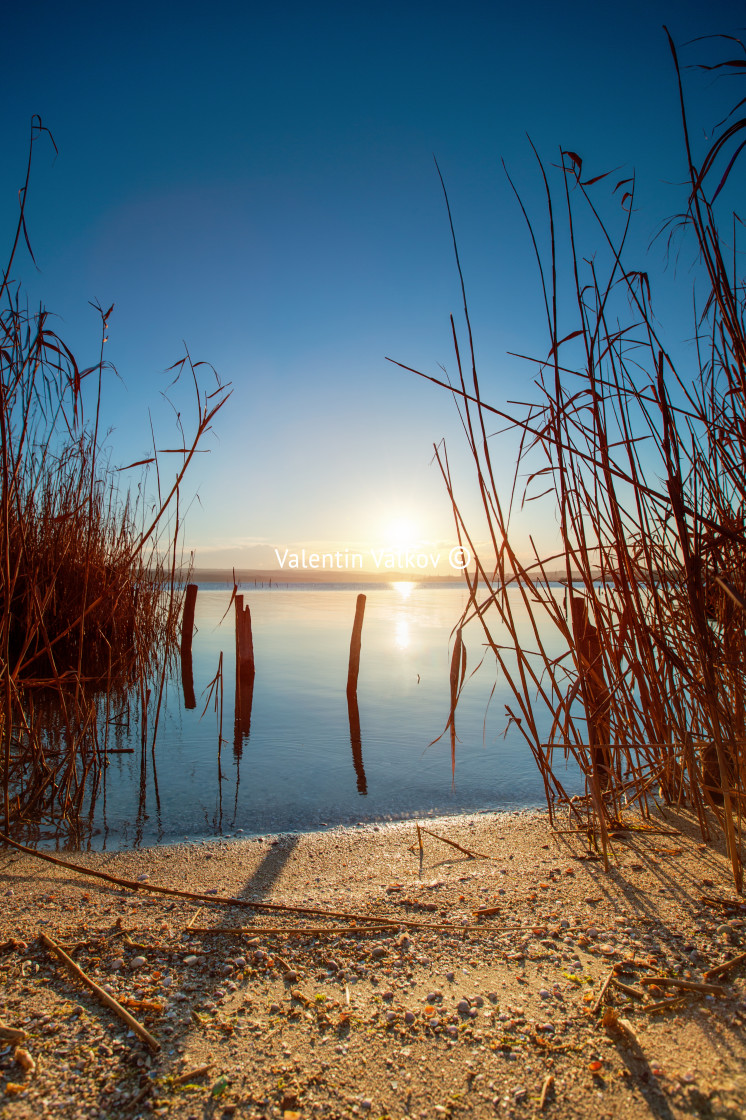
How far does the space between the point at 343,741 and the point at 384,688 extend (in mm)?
3425

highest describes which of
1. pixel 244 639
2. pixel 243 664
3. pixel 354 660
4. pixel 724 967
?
pixel 724 967

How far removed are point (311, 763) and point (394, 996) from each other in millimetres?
4578

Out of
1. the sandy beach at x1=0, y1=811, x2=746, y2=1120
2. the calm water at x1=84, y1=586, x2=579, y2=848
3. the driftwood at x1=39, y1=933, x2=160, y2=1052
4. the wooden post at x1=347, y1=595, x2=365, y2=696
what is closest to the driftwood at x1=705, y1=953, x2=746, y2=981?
the sandy beach at x1=0, y1=811, x2=746, y2=1120

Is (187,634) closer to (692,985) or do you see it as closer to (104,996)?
(104,996)

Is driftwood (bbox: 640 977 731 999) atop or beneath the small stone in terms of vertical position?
atop

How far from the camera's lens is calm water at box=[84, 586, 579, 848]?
4461 millimetres

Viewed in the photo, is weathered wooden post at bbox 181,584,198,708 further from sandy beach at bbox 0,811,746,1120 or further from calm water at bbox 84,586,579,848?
sandy beach at bbox 0,811,746,1120

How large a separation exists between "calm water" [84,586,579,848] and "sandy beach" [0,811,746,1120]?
5.76 feet

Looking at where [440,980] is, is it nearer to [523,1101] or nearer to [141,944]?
[523,1101]

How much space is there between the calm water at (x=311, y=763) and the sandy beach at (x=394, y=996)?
1.76 meters

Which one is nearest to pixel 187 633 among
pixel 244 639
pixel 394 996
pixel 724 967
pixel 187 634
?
pixel 187 634

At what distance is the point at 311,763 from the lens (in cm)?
608

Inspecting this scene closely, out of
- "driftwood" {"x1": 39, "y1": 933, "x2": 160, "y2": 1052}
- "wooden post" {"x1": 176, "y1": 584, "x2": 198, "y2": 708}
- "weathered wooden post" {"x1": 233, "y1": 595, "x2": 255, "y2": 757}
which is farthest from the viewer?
"wooden post" {"x1": 176, "y1": 584, "x2": 198, "y2": 708}

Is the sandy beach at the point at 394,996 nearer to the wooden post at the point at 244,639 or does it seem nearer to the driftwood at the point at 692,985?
the driftwood at the point at 692,985
